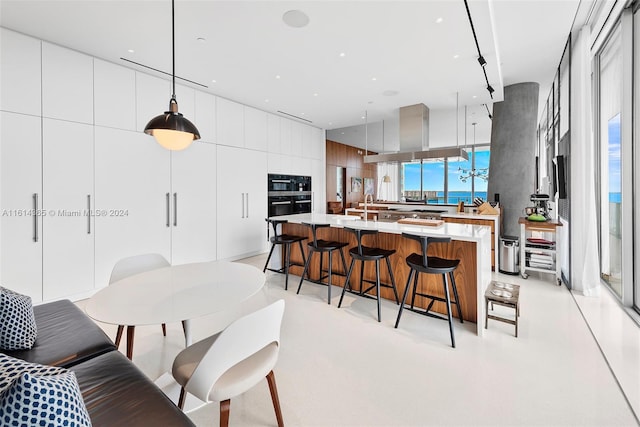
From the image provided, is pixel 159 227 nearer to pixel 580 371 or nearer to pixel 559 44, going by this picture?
pixel 580 371

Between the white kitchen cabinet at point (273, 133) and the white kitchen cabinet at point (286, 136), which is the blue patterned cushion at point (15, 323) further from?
the white kitchen cabinet at point (286, 136)

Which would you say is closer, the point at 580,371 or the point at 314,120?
the point at 580,371

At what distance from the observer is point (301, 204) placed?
6711 mm

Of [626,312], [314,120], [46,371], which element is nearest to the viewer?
[46,371]

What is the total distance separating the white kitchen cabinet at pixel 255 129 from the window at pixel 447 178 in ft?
20.8

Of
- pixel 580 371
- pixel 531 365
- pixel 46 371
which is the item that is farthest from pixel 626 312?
pixel 46 371

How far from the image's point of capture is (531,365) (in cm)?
207

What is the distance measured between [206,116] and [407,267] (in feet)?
12.9

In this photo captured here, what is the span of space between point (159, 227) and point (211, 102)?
7.36ft

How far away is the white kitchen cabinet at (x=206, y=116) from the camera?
4.56 metres

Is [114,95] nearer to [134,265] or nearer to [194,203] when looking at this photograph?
[194,203]

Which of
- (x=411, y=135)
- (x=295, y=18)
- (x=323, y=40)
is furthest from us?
(x=411, y=135)

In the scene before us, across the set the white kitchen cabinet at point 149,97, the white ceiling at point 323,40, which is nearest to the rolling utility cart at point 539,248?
the white ceiling at point 323,40

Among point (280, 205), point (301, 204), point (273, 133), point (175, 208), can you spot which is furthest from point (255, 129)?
point (175, 208)
